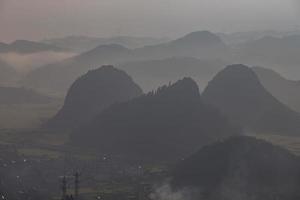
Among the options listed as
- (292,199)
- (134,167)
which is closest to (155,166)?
(134,167)

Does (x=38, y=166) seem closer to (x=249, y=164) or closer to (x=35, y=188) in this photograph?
(x=35, y=188)

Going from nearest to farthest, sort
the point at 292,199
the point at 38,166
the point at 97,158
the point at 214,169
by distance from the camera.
→ the point at 292,199 → the point at 214,169 → the point at 38,166 → the point at 97,158

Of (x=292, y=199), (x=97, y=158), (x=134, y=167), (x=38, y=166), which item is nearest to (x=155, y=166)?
(x=134, y=167)

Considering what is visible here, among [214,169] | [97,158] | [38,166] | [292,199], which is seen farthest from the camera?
[97,158]

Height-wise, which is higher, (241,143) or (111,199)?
(241,143)

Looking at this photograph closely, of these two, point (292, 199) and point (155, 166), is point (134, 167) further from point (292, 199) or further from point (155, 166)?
point (292, 199)

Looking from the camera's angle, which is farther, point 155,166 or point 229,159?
point 155,166
